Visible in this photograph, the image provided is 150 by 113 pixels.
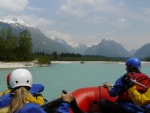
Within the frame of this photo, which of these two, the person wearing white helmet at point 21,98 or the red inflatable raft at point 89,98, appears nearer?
the person wearing white helmet at point 21,98

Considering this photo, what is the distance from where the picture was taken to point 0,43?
45812 mm

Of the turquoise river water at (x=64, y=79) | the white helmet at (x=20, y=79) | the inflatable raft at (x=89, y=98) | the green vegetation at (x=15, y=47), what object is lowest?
the turquoise river water at (x=64, y=79)

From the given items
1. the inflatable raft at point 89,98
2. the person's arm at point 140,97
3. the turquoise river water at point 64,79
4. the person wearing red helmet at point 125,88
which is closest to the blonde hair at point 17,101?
the person's arm at point 140,97

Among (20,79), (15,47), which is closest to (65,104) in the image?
(20,79)

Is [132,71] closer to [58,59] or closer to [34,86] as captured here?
[34,86]

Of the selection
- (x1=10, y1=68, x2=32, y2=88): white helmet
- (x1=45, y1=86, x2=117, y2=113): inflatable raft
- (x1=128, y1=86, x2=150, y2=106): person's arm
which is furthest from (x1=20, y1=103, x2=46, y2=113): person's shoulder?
(x1=45, y1=86, x2=117, y2=113): inflatable raft

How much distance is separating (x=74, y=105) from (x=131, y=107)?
1.08m

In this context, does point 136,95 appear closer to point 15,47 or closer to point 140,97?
point 140,97

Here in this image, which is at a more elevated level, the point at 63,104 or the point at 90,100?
the point at 63,104

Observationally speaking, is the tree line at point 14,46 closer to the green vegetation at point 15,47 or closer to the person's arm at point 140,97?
the green vegetation at point 15,47

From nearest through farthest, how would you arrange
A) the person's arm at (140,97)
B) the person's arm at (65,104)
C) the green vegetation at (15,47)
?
the person's arm at (65,104)
the person's arm at (140,97)
the green vegetation at (15,47)

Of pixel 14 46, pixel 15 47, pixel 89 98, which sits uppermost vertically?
pixel 14 46

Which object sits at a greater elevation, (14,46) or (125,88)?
(14,46)

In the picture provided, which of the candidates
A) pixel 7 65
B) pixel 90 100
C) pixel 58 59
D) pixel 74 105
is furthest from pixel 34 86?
pixel 58 59
